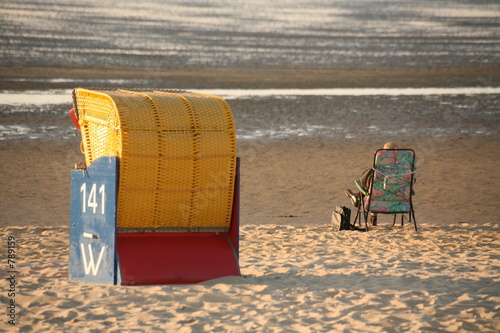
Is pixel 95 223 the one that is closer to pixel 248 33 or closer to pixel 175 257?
pixel 175 257

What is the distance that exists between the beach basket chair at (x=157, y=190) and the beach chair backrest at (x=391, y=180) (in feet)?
9.63

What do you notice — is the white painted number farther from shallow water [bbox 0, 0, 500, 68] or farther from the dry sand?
shallow water [bbox 0, 0, 500, 68]

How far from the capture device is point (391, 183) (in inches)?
403

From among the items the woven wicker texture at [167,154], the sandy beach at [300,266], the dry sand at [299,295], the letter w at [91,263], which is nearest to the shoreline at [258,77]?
the sandy beach at [300,266]

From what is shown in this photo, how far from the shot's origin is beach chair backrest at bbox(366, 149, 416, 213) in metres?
10.2

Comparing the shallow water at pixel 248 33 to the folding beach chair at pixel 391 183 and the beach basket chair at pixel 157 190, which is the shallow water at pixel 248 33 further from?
the beach basket chair at pixel 157 190

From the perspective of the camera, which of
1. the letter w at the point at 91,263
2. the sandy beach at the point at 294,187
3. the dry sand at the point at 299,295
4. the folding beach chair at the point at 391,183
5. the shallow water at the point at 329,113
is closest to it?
the dry sand at the point at 299,295

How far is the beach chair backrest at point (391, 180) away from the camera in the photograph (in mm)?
10195

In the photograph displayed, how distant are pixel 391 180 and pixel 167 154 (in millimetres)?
3669

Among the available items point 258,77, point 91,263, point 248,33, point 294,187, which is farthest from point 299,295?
point 248,33

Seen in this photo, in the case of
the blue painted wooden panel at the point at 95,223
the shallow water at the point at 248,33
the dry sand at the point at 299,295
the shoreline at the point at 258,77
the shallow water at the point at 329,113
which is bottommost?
the dry sand at the point at 299,295

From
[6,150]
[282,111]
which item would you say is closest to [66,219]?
[6,150]

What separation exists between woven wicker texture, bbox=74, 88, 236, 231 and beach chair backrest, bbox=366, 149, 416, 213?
2980 millimetres

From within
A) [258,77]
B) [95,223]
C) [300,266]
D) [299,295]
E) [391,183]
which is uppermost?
[258,77]
